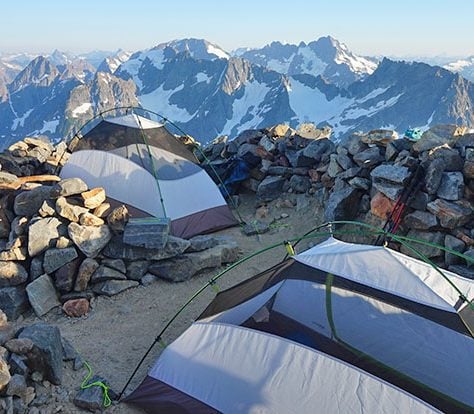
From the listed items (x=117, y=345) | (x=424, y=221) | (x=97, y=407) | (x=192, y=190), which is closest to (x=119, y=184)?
(x=192, y=190)

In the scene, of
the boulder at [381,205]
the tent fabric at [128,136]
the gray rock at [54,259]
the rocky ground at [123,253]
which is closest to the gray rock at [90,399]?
the rocky ground at [123,253]

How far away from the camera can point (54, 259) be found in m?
9.15

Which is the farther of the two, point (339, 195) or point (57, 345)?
point (339, 195)

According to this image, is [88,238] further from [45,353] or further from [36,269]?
[45,353]

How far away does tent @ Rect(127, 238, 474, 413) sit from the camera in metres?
5.42

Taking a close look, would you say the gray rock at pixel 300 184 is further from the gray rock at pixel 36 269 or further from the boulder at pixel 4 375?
the boulder at pixel 4 375

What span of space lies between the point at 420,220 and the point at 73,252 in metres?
7.29

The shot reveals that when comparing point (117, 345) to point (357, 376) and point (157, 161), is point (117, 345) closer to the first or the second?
point (357, 376)

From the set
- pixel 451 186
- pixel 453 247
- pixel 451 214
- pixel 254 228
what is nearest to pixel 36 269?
pixel 254 228

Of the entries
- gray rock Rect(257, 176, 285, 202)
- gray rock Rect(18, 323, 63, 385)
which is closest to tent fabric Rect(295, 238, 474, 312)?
gray rock Rect(18, 323, 63, 385)

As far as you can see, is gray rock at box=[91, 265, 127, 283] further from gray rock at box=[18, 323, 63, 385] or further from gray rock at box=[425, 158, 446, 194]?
gray rock at box=[425, 158, 446, 194]

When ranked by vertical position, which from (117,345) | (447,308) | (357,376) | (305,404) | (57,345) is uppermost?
(447,308)

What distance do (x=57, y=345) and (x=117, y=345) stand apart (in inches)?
52.0

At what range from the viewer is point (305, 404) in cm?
532
